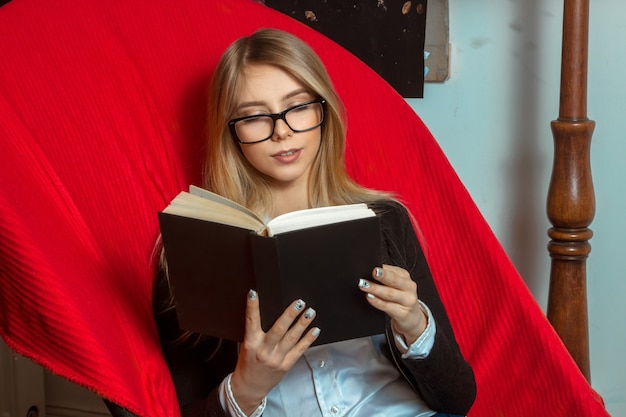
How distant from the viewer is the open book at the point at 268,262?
36.3 inches

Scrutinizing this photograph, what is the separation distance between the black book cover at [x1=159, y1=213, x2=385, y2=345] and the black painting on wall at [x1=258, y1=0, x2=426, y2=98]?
0.90 m

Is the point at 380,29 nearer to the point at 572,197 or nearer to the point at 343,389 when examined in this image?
the point at 572,197

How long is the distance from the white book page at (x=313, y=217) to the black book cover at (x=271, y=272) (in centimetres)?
2

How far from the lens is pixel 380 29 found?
69.8 inches

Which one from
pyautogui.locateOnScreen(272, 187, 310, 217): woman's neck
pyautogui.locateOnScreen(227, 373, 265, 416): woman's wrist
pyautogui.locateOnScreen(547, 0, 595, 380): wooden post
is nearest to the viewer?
pyautogui.locateOnScreen(227, 373, 265, 416): woman's wrist

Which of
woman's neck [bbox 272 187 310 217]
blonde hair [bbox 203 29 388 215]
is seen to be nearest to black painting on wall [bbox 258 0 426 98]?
blonde hair [bbox 203 29 388 215]

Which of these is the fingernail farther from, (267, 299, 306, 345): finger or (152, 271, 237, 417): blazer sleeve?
(152, 271, 237, 417): blazer sleeve

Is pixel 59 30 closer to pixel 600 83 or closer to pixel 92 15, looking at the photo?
pixel 92 15

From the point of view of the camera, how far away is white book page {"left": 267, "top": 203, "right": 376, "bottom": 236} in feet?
3.07

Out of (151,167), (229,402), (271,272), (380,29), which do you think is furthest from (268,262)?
(380,29)

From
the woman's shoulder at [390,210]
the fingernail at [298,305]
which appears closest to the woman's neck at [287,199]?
the woman's shoulder at [390,210]

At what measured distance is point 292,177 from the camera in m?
1.19

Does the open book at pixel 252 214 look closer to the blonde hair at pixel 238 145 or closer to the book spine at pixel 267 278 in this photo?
the book spine at pixel 267 278

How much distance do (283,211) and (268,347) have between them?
32 centimetres
